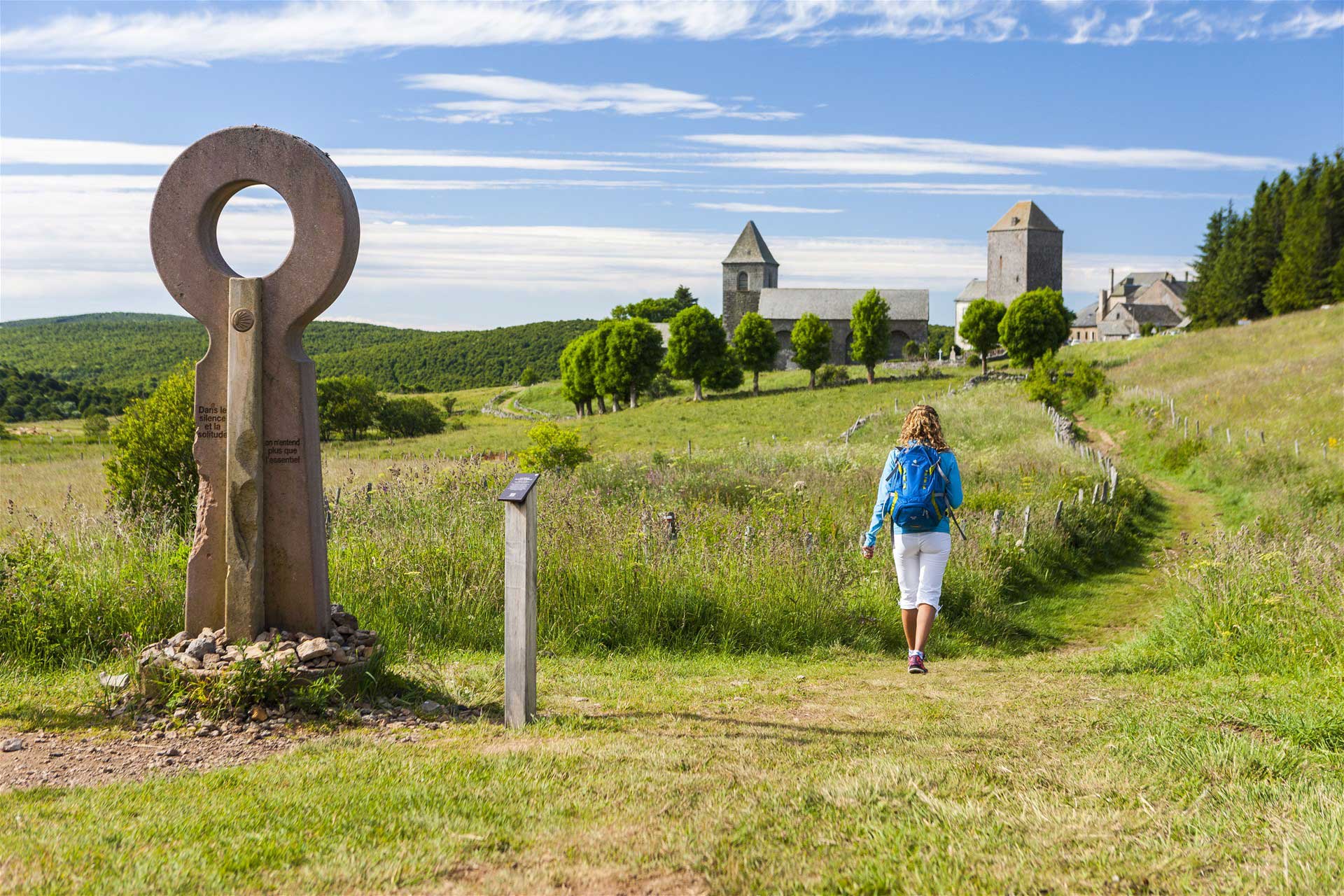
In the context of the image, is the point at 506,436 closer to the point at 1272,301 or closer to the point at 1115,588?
the point at 1115,588

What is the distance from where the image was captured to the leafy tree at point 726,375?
210ft

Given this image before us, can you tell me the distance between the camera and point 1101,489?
15.1 meters

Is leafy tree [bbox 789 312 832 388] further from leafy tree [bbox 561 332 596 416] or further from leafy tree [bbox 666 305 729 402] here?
leafy tree [bbox 561 332 596 416]

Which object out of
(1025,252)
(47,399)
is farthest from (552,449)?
(1025,252)

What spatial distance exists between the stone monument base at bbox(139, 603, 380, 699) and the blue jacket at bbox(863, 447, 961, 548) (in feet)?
11.3

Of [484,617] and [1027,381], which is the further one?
[1027,381]

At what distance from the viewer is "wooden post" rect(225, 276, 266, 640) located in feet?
17.8

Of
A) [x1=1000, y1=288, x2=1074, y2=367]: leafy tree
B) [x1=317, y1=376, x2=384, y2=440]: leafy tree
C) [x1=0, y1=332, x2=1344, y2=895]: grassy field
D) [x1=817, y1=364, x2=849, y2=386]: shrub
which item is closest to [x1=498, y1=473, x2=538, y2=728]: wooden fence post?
[x1=0, y1=332, x2=1344, y2=895]: grassy field

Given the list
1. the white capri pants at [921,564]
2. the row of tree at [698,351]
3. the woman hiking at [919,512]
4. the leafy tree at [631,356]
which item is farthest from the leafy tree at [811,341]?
the white capri pants at [921,564]

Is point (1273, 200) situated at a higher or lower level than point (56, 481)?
higher

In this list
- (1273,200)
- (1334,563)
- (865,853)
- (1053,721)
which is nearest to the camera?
(865,853)

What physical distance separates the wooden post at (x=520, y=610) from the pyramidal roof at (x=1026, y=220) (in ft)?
304

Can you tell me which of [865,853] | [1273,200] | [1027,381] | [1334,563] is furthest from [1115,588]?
[1273,200]

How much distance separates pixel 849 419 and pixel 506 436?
50.9ft
